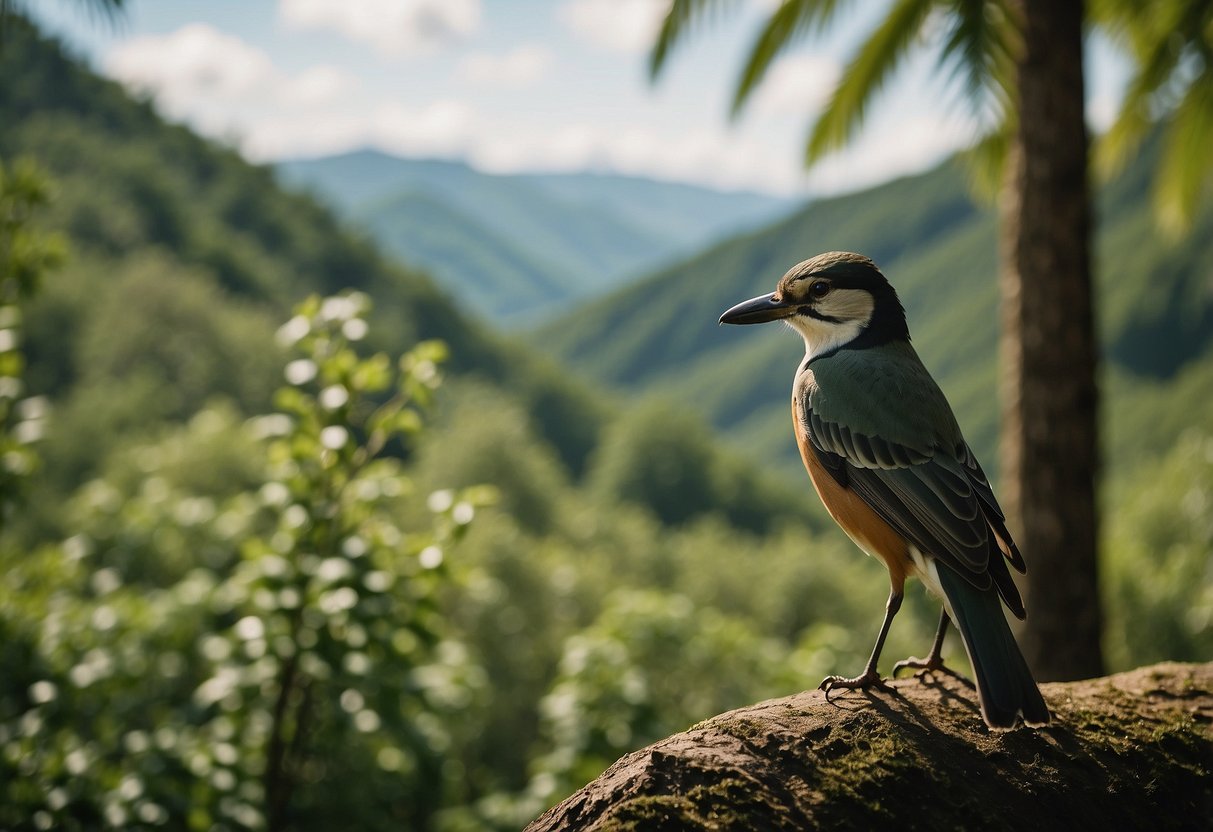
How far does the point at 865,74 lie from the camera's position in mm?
8586

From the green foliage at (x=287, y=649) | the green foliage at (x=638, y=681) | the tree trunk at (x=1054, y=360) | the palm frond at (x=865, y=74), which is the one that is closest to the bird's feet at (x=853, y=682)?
the green foliage at (x=287, y=649)

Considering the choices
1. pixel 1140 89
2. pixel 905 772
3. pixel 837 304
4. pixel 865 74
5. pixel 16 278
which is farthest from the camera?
pixel 1140 89

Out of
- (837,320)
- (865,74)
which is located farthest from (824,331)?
(865,74)

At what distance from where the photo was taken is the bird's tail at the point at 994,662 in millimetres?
2615

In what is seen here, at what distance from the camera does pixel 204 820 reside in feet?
13.2

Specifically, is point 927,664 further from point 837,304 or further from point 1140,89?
point 1140,89

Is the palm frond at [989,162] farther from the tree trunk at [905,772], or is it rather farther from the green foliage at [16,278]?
the green foliage at [16,278]

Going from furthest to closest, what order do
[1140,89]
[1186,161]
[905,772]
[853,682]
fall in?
[1186,161] < [1140,89] < [853,682] < [905,772]

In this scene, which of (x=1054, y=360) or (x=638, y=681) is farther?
(x=1054, y=360)

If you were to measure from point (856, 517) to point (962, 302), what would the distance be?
5762 inches

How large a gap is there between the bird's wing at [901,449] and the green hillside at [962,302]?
7620 centimetres

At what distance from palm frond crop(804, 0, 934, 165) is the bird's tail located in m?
6.36

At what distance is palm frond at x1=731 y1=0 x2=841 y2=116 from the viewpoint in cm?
829

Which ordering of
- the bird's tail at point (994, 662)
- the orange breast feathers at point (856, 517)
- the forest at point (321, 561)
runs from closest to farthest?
the bird's tail at point (994, 662) → the orange breast feathers at point (856, 517) → the forest at point (321, 561)
